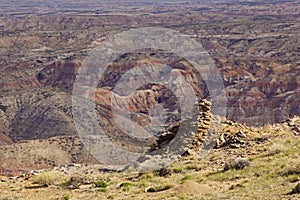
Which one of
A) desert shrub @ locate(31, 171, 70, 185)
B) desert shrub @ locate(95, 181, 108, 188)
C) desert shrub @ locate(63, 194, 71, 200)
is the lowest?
desert shrub @ locate(31, 171, 70, 185)

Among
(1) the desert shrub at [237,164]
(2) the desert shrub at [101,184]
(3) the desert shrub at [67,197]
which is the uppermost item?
(1) the desert shrub at [237,164]

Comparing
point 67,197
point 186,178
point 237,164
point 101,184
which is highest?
point 237,164

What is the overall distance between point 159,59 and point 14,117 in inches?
2774

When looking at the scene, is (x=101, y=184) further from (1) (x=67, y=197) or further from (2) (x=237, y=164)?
(2) (x=237, y=164)

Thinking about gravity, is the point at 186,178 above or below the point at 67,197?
above

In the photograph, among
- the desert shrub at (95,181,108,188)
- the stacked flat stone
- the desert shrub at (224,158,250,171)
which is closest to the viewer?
the desert shrub at (224,158,250,171)

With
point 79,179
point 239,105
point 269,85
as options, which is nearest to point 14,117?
point 239,105

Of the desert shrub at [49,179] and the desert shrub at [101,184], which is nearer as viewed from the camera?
the desert shrub at [101,184]

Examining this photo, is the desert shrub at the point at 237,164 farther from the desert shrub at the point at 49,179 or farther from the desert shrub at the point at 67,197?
the desert shrub at the point at 49,179

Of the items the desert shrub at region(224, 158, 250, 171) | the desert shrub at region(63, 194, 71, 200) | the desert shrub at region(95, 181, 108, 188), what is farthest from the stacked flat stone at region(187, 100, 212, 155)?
the desert shrub at region(63, 194, 71, 200)

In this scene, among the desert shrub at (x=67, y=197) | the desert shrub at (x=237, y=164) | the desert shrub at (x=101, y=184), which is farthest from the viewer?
the desert shrub at (x=101, y=184)

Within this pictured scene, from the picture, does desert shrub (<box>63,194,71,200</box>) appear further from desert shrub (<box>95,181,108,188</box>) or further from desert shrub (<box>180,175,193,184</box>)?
desert shrub (<box>180,175,193,184</box>)

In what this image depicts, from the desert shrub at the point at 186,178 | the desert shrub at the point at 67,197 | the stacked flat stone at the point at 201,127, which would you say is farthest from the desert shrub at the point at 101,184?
the stacked flat stone at the point at 201,127

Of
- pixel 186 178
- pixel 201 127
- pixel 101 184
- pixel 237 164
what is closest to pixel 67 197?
pixel 101 184
